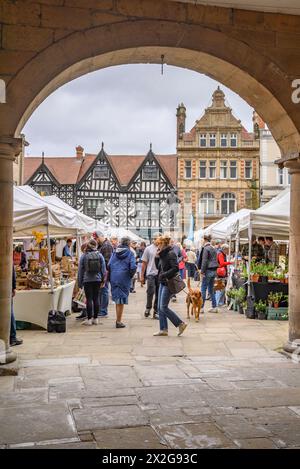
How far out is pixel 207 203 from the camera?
41.6 metres

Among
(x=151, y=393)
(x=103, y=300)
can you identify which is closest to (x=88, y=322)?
(x=103, y=300)

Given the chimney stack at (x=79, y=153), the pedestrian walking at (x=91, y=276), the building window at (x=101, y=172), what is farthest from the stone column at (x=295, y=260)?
the chimney stack at (x=79, y=153)

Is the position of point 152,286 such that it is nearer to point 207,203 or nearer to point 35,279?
point 35,279

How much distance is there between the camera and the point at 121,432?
11.1ft

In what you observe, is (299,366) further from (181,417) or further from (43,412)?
(43,412)

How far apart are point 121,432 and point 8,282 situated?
240cm

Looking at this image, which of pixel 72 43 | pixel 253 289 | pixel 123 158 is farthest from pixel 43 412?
pixel 123 158

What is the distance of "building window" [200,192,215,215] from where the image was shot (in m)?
41.4

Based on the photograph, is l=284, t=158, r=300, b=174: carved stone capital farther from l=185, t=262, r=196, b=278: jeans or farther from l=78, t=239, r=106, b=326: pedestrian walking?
l=185, t=262, r=196, b=278: jeans

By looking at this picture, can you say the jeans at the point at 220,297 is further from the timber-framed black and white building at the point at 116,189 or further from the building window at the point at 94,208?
the building window at the point at 94,208

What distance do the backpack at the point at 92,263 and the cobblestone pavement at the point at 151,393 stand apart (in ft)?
4.29

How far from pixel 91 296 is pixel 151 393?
423 cm

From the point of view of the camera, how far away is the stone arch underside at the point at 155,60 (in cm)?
519

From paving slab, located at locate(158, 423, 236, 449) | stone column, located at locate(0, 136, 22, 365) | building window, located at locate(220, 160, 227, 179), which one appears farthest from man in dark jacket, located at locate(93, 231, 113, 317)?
building window, located at locate(220, 160, 227, 179)
